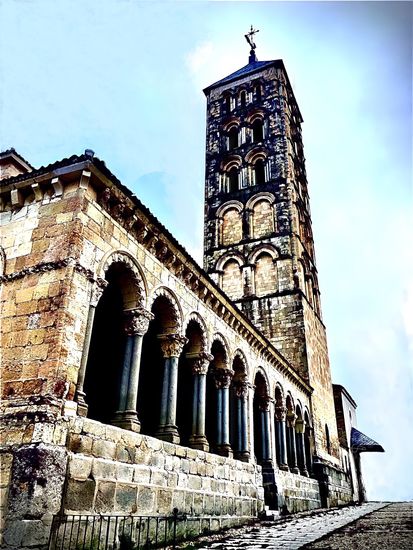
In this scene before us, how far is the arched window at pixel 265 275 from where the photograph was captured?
69.9 ft

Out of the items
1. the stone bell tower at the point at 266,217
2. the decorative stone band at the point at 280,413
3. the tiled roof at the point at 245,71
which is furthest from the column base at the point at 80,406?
the tiled roof at the point at 245,71

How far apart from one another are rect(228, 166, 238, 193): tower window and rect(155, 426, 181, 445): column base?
18897mm

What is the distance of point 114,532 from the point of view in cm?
602

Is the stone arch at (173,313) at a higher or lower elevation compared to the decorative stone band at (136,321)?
higher

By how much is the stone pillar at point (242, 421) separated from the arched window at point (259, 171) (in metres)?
15.2

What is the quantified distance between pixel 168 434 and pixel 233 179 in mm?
20022

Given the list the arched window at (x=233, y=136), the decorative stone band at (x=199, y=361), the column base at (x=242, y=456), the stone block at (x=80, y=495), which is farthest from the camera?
the arched window at (x=233, y=136)

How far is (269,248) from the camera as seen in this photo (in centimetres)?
2209

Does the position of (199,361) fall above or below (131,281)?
below

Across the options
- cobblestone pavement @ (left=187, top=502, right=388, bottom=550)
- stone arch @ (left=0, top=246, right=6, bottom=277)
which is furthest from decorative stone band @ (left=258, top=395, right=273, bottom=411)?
stone arch @ (left=0, top=246, right=6, bottom=277)

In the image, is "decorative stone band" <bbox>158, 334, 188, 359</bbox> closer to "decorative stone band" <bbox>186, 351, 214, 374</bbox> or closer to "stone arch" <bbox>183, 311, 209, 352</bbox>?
"stone arch" <bbox>183, 311, 209, 352</bbox>

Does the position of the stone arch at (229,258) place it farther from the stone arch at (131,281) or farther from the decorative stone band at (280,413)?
the stone arch at (131,281)

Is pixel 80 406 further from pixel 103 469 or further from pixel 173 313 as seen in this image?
pixel 173 313

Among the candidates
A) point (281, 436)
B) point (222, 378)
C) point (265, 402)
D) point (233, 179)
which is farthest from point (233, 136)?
point (222, 378)
